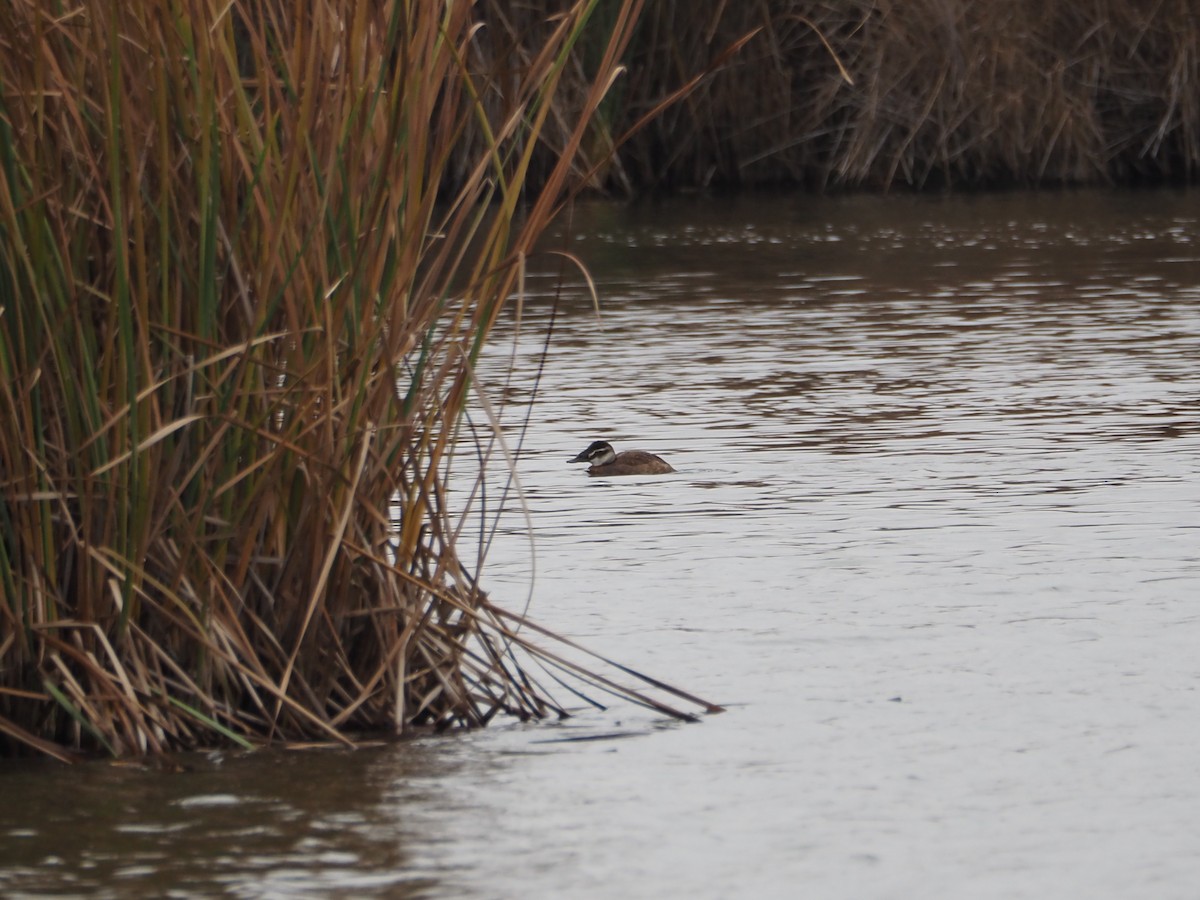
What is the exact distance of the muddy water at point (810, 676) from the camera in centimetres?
405

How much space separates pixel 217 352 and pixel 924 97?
19.4 meters

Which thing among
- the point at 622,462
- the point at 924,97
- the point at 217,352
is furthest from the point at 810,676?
the point at 924,97

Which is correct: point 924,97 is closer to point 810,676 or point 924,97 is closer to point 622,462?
point 622,462

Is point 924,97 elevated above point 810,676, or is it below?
above

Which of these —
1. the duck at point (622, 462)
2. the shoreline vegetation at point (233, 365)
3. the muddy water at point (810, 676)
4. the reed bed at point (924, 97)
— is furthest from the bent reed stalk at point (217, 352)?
the reed bed at point (924, 97)

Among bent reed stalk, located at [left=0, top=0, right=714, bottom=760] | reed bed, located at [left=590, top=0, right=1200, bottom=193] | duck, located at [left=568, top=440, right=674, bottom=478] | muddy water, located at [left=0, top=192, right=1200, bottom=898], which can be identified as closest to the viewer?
muddy water, located at [left=0, top=192, right=1200, bottom=898]

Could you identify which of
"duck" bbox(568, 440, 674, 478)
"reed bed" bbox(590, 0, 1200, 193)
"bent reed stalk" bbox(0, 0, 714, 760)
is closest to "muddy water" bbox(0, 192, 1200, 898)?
"duck" bbox(568, 440, 674, 478)

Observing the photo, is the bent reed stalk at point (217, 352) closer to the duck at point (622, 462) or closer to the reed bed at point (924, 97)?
the duck at point (622, 462)

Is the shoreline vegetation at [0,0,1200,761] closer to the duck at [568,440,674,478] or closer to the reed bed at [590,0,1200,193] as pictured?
the duck at [568,440,674,478]

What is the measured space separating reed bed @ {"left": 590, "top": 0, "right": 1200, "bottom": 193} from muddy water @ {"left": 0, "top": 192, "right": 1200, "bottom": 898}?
11704 mm

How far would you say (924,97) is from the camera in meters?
23.3

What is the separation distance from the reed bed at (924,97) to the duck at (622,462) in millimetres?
14261

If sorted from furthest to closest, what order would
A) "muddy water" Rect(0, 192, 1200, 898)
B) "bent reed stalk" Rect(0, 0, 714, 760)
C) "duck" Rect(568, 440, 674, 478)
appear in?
"duck" Rect(568, 440, 674, 478), "bent reed stalk" Rect(0, 0, 714, 760), "muddy water" Rect(0, 192, 1200, 898)

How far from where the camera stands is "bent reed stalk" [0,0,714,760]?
4.46 meters
